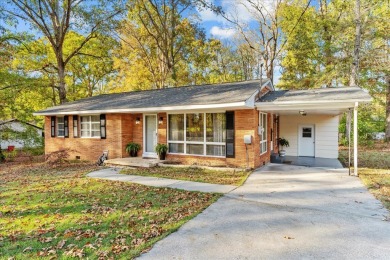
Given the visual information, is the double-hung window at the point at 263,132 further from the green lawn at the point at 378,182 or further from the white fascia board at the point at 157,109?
the green lawn at the point at 378,182

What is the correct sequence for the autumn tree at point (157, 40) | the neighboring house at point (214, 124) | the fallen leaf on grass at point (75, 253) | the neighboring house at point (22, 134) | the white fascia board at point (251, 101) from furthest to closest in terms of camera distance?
the autumn tree at point (157, 40) → the neighboring house at point (22, 134) → the neighboring house at point (214, 124) → the white fascia board at point (251, 101) → the fallen leaf on grass at point (75, 253)

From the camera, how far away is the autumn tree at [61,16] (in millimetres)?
17123

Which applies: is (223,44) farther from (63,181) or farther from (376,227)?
(376,227)

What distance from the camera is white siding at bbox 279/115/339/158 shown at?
44.4 ft

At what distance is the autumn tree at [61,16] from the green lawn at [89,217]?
44.7 ft

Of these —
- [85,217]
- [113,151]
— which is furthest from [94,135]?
[85,217]

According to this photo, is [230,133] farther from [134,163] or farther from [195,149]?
[134,163]

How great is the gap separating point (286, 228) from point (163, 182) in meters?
4.41

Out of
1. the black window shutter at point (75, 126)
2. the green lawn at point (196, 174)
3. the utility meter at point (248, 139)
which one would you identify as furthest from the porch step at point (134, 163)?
the utility meter at point (248, 139)

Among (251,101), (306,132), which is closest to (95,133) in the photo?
(251,101)

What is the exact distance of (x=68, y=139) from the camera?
557 inches

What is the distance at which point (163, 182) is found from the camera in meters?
7.87

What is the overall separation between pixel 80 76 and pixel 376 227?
1134 inches

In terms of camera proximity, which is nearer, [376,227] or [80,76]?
[376,227]
